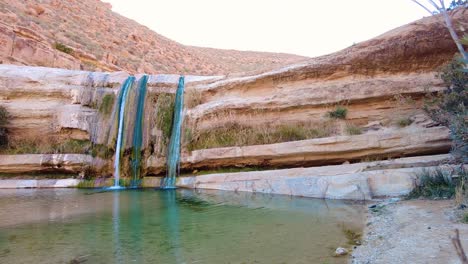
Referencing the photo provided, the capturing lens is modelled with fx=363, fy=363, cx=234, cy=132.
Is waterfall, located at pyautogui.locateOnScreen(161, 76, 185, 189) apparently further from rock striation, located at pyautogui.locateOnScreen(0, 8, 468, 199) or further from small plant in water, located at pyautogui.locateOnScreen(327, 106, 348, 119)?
small plant in water, located at pyautogui.locateOnScreen(327, 106, 348, 119)

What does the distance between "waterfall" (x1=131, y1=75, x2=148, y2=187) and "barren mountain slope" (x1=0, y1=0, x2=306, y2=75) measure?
511 cm

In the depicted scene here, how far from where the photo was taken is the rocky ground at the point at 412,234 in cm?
374

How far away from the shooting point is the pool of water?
4566 mm

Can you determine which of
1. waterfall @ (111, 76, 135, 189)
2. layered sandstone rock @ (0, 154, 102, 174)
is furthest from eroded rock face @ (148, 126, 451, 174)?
layered sandstone rock @ (0, 154, 102, 174)

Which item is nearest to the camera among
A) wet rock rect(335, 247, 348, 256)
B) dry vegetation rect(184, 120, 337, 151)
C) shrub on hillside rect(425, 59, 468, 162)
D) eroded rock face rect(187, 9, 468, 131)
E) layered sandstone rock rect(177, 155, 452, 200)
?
wet rock rect(335, 247, 348, 256)

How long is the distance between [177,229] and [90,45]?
2765 cm

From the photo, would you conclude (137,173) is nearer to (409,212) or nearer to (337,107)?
(337,107)

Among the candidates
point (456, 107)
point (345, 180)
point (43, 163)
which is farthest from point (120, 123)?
point (456, 107)

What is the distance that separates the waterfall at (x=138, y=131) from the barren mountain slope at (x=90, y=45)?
511cm

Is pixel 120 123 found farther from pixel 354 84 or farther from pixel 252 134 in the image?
pixel 354 84

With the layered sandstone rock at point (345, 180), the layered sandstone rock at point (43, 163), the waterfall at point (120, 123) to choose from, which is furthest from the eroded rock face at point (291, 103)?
the layered sandstone rock at point (43, 163)

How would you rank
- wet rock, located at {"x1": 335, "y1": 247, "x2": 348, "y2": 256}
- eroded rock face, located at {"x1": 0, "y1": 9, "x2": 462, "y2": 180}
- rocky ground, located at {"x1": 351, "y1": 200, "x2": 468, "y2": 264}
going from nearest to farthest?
rocky ground, located at {"x1": 351, "y1": 200, "x2": 468, "y2": 264} < wet rock, located at {"x1": 335, "y1": 247, "x2": 348, "y2": 256} < eroded rock face, located at {"x1": 0, "y1": 9, "x2": 462, "y2": 180}

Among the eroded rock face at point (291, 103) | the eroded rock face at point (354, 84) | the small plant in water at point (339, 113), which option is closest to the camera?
the eroded rock face at point (291, 103)

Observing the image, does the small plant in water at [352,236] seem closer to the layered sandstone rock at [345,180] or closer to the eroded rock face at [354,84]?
the layered sandstone rock at [345,180]
